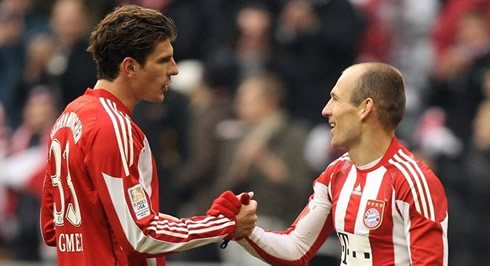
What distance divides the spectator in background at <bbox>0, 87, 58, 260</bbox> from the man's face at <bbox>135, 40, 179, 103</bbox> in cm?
554

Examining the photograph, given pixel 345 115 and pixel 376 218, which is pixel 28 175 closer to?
pixel 345 115

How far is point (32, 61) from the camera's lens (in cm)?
1178

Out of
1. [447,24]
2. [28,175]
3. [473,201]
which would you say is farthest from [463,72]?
[28,175]

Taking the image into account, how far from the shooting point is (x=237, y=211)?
5.47 m

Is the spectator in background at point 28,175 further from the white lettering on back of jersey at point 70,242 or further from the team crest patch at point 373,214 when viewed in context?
the team crest patch at point 373,214

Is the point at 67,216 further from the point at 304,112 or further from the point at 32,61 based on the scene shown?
the point at 32,61

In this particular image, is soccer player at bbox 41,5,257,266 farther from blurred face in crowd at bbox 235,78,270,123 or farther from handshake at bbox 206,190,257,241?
blurred face in crowd at bbox 235,78,270,123

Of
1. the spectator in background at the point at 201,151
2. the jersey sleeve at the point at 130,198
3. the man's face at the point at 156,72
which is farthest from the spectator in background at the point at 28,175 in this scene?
the jersey sleeve at the point at 130,198

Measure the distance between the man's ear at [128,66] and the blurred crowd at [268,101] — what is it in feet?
15.0

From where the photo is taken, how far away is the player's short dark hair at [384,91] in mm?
5320

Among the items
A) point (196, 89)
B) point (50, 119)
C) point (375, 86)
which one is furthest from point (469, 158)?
point (375, 86)

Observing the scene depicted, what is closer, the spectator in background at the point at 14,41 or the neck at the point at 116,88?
the neck at the point at 116,88

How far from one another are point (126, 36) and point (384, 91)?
1.16m

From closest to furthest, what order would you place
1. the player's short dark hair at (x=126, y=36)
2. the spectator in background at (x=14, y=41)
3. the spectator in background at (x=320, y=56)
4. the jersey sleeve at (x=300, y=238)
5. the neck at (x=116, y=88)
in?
1. the player's short dark hair at (x=126, y=36)
2. the neck at (x=116, y=88)
3. the jersey sleeve at (x=300, y=238)
4. the spectator in background at (x=320, y=56)
5. the spectator in background at (x=14, y=41)
